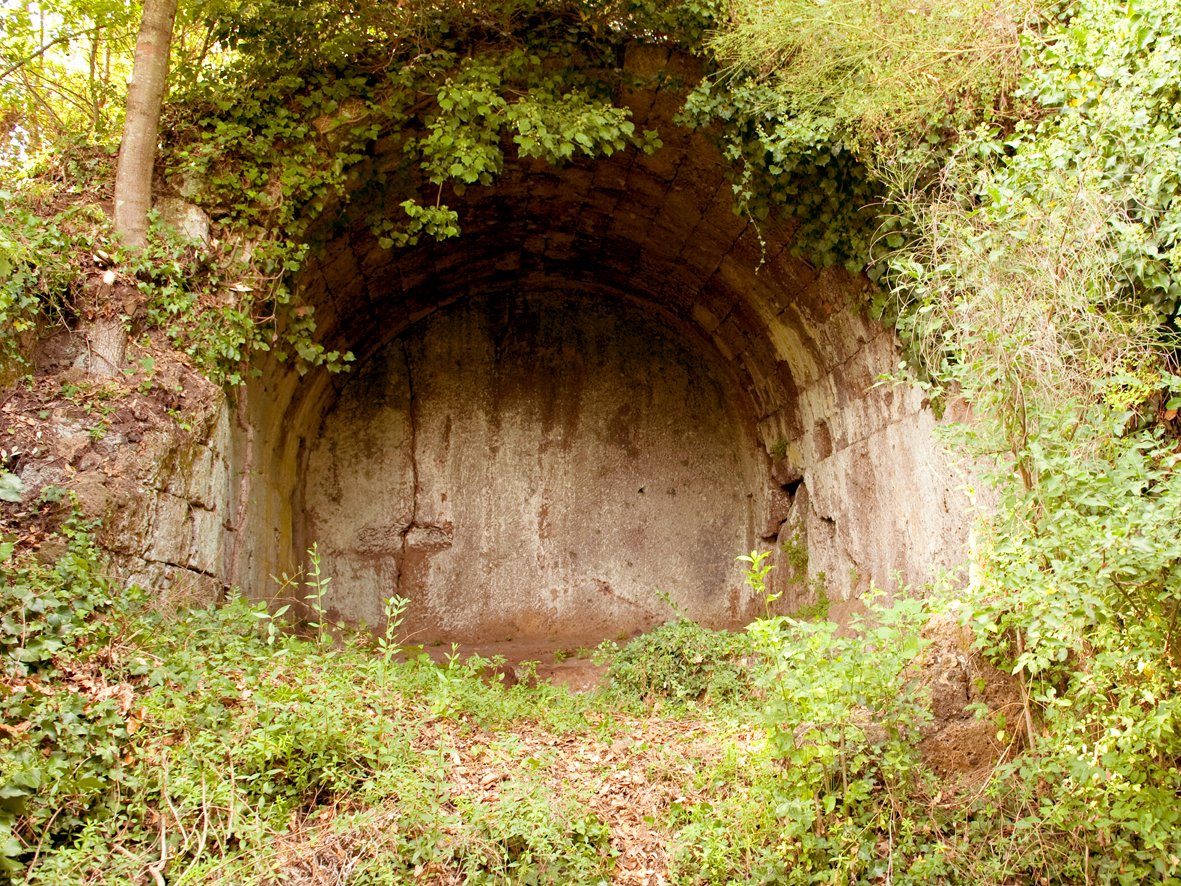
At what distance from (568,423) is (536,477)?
0.67m

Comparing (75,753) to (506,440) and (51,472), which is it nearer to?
(51,472)

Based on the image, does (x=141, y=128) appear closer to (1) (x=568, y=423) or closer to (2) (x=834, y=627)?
(2) (x=834, y=627)

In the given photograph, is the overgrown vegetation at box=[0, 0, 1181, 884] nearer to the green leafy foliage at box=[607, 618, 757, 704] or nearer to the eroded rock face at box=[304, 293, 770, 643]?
the green leafy foliage at box=[607, 618, 757, 704]

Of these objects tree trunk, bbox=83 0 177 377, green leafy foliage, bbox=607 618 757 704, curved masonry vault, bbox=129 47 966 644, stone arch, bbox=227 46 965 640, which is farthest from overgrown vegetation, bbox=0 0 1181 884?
curved masonry vault, bbox=129 47 966 644

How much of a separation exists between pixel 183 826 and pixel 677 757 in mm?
2344

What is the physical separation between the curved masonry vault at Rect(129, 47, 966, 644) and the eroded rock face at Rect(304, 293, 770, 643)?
2 cm

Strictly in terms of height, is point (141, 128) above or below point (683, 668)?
above

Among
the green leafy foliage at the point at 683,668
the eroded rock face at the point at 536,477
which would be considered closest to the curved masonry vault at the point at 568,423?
the eroded rock face at the point at 536,477

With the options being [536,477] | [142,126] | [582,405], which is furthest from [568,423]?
[142,126]

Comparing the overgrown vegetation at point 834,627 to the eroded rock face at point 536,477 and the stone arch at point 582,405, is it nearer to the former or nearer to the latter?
the stone arch at point 582,405

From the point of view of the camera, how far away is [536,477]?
9.54m

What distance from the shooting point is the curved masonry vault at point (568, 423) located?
7.59 metres

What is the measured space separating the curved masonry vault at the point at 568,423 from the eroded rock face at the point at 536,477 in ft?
0.07

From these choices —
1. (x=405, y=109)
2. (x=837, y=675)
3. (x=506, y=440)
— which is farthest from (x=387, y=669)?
(x=506, y=440)
